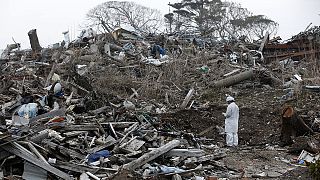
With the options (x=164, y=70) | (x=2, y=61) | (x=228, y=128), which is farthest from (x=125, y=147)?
(x=2, y=61)

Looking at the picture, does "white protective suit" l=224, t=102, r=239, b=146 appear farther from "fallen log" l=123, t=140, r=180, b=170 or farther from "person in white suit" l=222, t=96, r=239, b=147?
"fallen log" l=123, t=140, r=180, b=170

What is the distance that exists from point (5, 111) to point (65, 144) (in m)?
3.15

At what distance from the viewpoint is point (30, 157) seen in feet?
18.7

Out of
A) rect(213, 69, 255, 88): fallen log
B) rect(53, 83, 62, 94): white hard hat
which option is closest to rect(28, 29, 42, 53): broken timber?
rect(53, 83, 62, 94): white hard hat

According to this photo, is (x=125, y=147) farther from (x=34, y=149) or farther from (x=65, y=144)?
(x=34, y=149)

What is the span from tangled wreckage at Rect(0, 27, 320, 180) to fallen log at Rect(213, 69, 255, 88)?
4cm

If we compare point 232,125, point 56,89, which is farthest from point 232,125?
point 56,89

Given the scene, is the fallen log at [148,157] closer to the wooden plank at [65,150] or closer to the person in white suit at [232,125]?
the wooden plank at [65,150]

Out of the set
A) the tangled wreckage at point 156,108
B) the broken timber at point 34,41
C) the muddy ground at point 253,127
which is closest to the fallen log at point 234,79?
the tangled wreckage at point 156,108

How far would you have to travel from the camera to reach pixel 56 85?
36.6 ft

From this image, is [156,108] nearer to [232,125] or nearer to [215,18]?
[232,125]

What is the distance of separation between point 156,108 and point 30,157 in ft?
22.7

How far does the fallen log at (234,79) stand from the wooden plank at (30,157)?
10.3 metres

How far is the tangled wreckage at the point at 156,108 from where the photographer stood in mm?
6496
